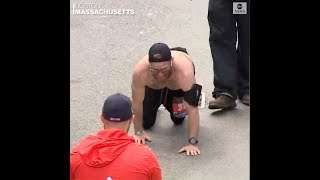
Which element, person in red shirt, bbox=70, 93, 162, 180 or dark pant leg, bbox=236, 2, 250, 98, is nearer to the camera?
person in red shirt, bbox=70, 93, 162, 180

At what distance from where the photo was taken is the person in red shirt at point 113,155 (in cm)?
217

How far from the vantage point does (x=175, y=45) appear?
285 cm

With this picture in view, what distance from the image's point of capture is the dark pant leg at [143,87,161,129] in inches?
112

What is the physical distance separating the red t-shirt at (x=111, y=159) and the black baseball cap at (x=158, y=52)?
0.48 m

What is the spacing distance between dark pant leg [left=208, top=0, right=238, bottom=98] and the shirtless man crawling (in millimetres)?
88

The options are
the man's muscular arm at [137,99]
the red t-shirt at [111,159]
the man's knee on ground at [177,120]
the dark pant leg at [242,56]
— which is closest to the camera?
the red t-shirt at [111,159]

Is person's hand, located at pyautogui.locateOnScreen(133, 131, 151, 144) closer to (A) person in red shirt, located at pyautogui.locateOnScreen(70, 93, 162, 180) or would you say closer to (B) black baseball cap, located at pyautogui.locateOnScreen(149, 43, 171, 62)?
(B) black baseball cap, located at pyautogui.locateOnScreen(149, 43, 171, 62)

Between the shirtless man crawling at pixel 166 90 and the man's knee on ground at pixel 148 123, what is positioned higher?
the shirtless man crawling at pixel 166 90

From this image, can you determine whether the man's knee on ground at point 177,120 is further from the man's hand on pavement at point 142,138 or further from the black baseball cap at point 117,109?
the black baseball cap at point 117,109

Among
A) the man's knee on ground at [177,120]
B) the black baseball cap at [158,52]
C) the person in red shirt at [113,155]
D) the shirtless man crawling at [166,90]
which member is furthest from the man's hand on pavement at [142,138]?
the person in red shirt at [113,155]

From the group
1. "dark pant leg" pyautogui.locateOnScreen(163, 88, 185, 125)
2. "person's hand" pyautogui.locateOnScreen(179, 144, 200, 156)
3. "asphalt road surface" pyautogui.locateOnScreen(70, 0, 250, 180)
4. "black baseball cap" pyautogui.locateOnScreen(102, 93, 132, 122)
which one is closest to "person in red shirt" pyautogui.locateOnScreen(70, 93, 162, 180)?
"black baseball cap" pyautogui.locateOnScreen(102, 93, 132, 122)

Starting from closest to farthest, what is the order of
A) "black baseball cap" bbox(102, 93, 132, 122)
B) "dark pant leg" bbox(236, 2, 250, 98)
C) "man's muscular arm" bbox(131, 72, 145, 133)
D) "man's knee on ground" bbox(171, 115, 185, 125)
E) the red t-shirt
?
the red t-shirt → "black baseball cap" bbox(102, 93, 132, 122) → "dark pant leg" bbox(236, 2, 250, 98) → "man's muscular arm" bbox(131, 72, 145, 133) → "man's knee on ground" bbox(171, 115, 185, 125)
